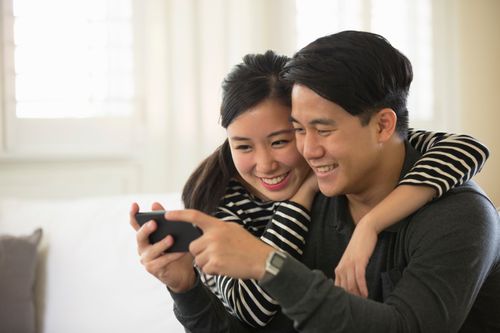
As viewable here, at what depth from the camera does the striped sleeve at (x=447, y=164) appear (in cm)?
117

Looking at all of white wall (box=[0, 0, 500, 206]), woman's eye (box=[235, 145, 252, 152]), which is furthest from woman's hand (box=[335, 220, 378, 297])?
white wall (box=[0, 0, 500, 206])

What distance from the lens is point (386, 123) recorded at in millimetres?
1267

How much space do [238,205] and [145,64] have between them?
55.4 inches

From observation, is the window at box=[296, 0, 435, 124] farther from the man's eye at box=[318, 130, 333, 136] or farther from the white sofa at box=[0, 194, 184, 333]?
the man's eye at box=[318, 130, 333, 136]

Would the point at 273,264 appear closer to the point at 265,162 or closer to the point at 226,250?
the point at 226,250

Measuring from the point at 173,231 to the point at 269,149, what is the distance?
14.1 inches

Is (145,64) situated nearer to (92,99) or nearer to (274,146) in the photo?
(92,99)

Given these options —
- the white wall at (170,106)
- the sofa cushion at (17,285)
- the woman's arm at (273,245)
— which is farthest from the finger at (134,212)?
the white wall at (170,106)

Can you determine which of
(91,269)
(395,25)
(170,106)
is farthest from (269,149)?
(395,25)

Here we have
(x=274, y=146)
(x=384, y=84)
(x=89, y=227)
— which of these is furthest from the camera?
(x=89, y=227)

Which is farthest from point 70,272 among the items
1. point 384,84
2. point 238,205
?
point 384,84

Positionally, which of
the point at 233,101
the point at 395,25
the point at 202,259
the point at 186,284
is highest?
the point at 395,25

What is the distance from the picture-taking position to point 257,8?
112 inches

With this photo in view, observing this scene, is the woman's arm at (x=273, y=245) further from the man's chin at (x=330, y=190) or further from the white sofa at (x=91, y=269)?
the white sofa at (x=91, y=269)
